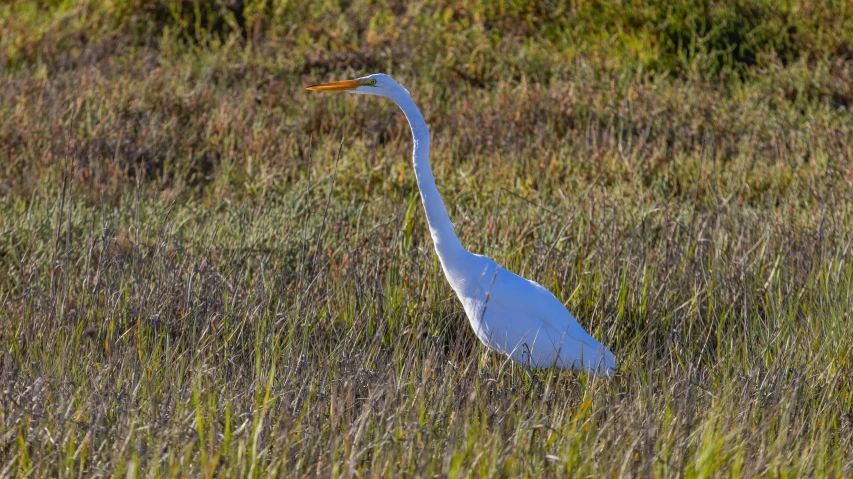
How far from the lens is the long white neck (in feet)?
9.73

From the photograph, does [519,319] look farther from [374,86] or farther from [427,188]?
[374,86]

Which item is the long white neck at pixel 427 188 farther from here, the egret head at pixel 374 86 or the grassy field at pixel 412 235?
the grassy field at pixel 412 235

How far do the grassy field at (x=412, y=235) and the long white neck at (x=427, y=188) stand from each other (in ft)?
0.84

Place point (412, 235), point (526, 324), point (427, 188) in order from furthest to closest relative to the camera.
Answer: point (412, 235)
point (526, 324)
point (427, 188)

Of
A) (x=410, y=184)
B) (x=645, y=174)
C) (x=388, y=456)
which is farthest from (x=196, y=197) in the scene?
(x=388, y=456)

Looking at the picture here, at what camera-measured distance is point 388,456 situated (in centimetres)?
209

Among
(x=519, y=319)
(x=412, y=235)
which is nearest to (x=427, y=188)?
(x=519, y=319)

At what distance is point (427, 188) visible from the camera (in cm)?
302

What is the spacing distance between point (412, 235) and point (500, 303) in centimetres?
122

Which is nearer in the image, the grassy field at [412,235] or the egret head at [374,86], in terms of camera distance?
the grassy field at [412,235]

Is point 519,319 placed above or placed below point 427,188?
below

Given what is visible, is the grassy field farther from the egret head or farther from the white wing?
the egret head

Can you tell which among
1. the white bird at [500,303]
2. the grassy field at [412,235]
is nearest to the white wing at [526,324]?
the white bird at [500,303]

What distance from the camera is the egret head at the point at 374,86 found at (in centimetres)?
301
